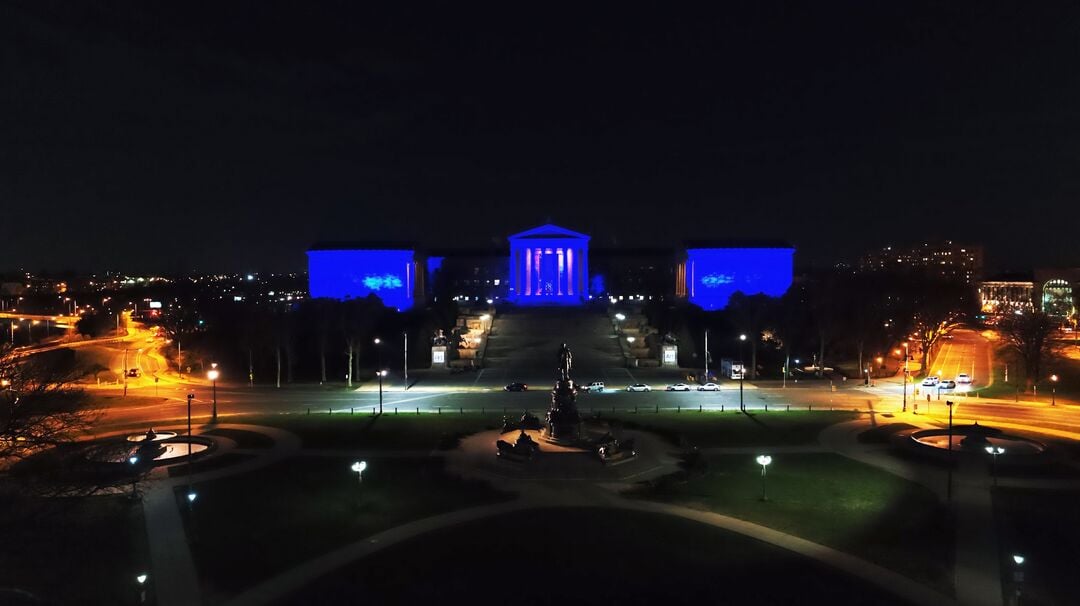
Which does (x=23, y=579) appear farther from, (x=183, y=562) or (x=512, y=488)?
(x=512, y=488)

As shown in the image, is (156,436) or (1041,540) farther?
(156,436)

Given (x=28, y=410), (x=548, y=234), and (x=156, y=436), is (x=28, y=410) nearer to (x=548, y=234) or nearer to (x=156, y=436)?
(x=156, y=436)

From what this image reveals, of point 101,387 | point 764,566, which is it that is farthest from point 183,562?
point 101,387

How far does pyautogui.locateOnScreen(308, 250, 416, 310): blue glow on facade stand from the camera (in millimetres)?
122250

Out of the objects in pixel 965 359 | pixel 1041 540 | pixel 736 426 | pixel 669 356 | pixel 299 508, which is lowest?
pixel 1041 540

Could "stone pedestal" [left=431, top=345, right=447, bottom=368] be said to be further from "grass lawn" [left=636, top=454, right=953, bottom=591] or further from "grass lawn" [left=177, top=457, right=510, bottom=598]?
"grass lawn" [left=636, top=454, right=953, bottom=591]

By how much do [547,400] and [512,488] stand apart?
79.2 feet

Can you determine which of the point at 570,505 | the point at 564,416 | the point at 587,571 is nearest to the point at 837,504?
the point at 570,505

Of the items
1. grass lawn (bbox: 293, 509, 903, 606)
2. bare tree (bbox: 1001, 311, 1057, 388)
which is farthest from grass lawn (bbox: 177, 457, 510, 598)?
bare tree (bbox: 1001, 311, 1057, 388)

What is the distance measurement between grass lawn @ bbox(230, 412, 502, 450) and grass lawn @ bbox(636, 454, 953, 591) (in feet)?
47.4

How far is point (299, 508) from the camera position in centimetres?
2812

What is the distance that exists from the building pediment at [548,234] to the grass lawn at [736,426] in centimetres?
7564

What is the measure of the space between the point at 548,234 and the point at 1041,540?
102 m

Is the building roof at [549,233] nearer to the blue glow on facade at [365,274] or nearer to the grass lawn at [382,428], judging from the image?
the blue glow on facade at [365,274]
